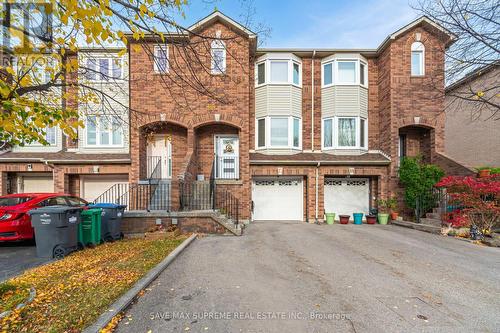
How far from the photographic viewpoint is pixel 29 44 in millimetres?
3578

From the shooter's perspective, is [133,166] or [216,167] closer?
[133,166]

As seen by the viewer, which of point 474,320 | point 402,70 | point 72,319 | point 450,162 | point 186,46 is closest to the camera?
point 72,319

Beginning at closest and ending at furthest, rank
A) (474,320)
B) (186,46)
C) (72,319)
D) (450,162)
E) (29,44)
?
(72,319), (474,320), (29,44), (186,46), (450,162)

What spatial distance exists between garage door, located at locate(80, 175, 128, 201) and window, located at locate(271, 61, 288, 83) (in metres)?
9.48

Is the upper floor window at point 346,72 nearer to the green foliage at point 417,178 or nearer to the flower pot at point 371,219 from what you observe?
the green foliage at point 417,178

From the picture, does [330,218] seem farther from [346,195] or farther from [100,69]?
[100,69]

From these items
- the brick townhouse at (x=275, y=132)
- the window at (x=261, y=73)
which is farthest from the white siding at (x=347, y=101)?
the window at (x=261, y=73)

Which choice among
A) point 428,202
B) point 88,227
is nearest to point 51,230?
point 88,227

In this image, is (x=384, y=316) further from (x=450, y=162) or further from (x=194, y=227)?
(x=450, y=162)

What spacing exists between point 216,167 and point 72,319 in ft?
30.3

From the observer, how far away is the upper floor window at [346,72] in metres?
12.7

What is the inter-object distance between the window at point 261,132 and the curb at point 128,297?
307 inches

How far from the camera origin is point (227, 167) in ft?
40.2

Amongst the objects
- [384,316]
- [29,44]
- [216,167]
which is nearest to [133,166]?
[216,167]
